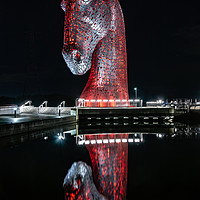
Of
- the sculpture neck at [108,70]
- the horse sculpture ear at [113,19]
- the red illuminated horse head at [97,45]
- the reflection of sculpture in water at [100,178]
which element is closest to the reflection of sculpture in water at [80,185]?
the reflection of sculpture in water at [100,178]

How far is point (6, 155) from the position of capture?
31.0 ft

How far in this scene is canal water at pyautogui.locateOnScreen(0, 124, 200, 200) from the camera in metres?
5.81

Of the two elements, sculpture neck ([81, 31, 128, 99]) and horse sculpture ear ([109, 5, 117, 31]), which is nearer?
horse sculpture ear ([109, 5, 117, 31])

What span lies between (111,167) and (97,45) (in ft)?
60.2

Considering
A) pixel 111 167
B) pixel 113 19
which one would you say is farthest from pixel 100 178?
pixel 113 19

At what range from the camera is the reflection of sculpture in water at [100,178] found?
5770 millimetres

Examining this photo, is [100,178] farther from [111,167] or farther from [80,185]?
[111,167]

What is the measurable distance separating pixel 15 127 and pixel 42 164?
6.02 metres

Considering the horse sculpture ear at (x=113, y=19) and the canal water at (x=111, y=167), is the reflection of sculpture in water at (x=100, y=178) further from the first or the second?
the horse sculpture ear at (x=113, y=19)

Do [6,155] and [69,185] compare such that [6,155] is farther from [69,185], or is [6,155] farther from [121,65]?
[121,65]

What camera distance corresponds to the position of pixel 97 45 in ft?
80.3

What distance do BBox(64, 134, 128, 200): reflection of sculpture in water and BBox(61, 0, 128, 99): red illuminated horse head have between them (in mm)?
11036

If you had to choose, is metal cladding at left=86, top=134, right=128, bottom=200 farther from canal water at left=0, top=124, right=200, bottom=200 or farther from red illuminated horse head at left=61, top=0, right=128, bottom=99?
red illuminated horse head at left=61, top=0, right=128, bottom=99

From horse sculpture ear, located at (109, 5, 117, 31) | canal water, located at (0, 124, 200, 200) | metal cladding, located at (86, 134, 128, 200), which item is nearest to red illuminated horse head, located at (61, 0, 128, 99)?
horse sculpture ear, located at (109, 5, 117, 31)
